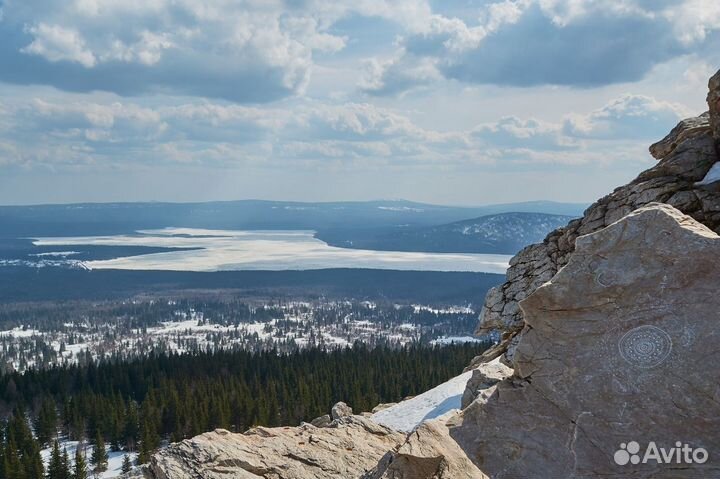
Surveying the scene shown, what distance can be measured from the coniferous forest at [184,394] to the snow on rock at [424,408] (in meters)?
41.4

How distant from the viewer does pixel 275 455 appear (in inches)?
820

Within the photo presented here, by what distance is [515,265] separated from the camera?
1159 inches

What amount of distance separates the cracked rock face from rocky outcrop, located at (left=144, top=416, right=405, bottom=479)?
8.54 metres

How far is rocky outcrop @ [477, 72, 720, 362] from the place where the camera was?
21734mm

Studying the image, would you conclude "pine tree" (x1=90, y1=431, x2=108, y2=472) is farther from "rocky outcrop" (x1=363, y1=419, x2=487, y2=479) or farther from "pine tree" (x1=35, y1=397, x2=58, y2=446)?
"rocky outcrop" (x1=363, y1=419, x2=487, y2=479)

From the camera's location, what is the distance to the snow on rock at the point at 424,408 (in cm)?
2980

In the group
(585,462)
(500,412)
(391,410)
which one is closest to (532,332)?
(500,412)

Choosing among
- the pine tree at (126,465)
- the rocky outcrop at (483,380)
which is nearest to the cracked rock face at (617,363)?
the rocky outcrop at (483,380)

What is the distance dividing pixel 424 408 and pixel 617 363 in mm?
20054

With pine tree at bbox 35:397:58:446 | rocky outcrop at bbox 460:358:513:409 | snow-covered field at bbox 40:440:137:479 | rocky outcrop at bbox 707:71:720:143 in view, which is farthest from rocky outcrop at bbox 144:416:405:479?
pine tree at bbox 35:397:58:446

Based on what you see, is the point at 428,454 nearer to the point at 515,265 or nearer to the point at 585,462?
the point at 585,462

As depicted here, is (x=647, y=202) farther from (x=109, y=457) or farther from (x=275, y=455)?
(x=109, y=457)

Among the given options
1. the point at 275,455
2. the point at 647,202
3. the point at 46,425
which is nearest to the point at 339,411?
the point at 275,455

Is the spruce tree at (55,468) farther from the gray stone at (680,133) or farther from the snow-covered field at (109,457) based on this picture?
the gray stone at (680,133)
